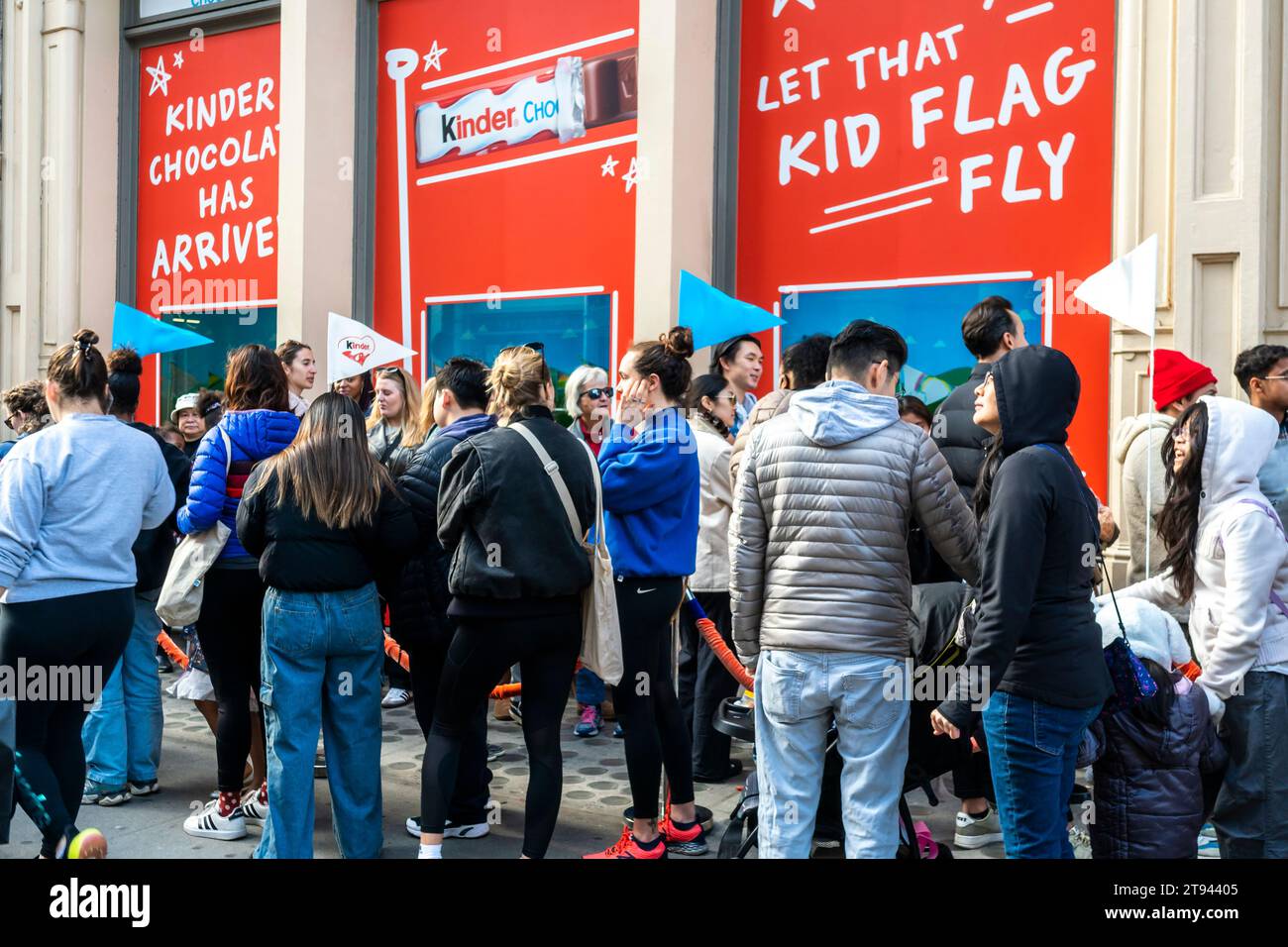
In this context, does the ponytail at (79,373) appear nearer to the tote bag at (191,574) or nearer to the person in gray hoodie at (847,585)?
the tote bag at (191,574)

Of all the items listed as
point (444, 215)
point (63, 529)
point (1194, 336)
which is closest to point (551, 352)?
point (444, 215)

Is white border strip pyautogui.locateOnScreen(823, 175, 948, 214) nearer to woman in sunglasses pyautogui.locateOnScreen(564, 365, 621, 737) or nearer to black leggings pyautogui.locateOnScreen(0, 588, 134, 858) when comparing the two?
woman in sunglasses pyautogui.locateOnScreen(564, 365, 621, 737)

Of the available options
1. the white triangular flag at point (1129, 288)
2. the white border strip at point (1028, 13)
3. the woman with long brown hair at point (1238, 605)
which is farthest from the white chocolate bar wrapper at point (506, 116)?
the woman with long brown hair at point (1238, 605)

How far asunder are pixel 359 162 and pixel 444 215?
110 cm

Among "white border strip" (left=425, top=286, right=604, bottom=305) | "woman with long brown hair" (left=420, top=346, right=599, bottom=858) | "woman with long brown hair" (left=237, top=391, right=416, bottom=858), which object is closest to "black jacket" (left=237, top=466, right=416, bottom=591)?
"woman with long brown hair" (left=237, top=391, right=416, bottom=858)

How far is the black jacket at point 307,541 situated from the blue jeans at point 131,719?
5.14 ft

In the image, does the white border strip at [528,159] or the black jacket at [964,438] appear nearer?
the black jacket at [964,438]

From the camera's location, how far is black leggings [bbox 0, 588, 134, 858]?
4.42m

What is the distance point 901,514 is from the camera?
12.6ft

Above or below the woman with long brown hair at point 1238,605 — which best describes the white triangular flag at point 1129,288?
above

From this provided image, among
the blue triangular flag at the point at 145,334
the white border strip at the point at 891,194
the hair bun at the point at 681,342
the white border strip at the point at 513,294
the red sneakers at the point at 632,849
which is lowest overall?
the red sneakers at the point at 632,849

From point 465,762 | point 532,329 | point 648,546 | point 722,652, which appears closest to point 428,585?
point 465,762

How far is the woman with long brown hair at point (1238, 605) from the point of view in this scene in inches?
157

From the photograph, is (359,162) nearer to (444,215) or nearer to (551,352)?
(444,215)
